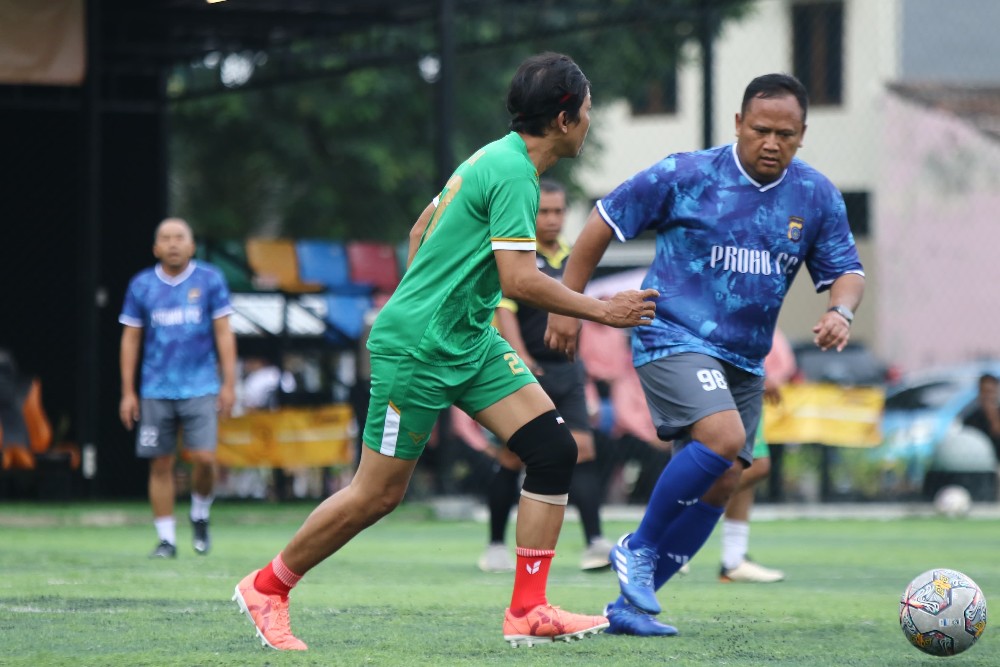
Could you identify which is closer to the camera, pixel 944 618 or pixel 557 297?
pixel 557 297

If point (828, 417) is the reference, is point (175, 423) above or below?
above

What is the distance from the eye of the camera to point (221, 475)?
18.2 m

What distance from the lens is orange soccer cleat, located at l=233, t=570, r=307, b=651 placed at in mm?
6113

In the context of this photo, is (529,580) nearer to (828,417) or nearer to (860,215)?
(828,417)

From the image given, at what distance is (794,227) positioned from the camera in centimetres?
702

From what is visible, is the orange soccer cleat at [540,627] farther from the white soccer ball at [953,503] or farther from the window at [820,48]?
the window at [820,48]

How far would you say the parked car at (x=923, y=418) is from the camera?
17688 millimetres

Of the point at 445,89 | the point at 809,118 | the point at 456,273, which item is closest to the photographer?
the point at 456,273

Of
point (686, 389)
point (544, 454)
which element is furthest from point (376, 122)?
point (544, 454)

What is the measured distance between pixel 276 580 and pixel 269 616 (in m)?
0.12

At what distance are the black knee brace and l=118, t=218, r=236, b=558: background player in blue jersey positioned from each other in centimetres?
523

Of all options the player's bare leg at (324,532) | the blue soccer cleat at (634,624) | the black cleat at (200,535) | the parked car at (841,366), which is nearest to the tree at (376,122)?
the parked car at (841,366)

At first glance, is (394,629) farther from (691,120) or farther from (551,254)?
(691,120)

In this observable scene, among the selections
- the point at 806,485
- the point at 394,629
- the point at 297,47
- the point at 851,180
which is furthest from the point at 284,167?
the point at 394,629
